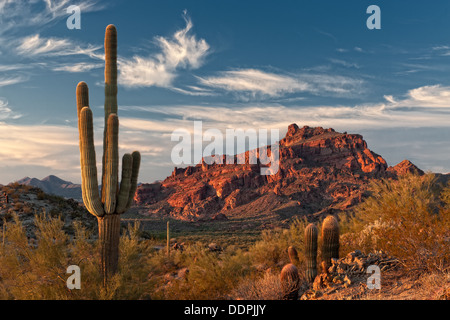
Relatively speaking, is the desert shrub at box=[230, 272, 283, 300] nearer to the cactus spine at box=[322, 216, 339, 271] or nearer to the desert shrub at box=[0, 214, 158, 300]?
the cactus spine at box=[322, 216, 339, 271]

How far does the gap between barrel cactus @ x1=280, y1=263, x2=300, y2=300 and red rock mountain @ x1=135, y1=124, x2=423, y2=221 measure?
227 ft

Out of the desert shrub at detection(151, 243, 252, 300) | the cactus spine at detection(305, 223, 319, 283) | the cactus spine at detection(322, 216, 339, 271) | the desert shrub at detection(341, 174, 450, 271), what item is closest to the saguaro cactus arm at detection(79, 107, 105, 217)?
the desert shrub at detection(151, 243, 252, 300)

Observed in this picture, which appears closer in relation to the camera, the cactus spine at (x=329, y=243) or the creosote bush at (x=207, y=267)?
the creosote bush at (x=207, y=267)

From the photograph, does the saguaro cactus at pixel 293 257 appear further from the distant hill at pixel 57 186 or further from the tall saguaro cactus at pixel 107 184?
the distant hill at pixel 57 186

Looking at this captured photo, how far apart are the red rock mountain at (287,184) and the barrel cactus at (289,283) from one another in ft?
227

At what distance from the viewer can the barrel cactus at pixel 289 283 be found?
1046 cm

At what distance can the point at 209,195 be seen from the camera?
121438 mm

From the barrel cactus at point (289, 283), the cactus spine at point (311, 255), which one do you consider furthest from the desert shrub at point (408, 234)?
the barrel cactus at point (289, 283)

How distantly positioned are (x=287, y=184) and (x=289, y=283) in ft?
317

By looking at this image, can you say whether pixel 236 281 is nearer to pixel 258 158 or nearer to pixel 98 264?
pixel 98 264

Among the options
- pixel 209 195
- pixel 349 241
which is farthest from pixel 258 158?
pixel 349 241

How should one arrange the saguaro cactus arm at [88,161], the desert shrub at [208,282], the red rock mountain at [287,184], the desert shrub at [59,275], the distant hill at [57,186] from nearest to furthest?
the desert shrub at [59,275]
the desert shrub at [208,282]
the saguaro cactus arm at [88,161]
the red rock mountain at [287,184]
the distant hill at [57,186]

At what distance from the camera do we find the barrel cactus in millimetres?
10461
